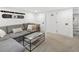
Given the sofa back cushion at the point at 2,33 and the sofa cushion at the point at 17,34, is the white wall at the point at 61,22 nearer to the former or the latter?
the sofa cushion at the point at 17,34

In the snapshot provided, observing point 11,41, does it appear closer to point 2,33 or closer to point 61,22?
point 2,33

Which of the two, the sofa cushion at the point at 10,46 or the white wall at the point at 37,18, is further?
the white wall at the point at 37,18

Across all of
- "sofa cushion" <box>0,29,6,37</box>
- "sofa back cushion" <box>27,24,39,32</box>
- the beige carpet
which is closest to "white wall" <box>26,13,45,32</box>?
"sofa back cushion" <box>27,24,39,32</box>

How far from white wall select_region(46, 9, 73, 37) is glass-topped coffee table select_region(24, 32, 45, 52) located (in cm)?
22

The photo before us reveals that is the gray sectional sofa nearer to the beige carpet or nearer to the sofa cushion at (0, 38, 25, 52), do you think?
the sofa cushion at (0, 38, 25, 52)

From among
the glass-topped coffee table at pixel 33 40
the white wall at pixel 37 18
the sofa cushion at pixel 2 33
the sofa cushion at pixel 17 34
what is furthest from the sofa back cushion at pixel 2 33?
the white wall at pixel 37 18

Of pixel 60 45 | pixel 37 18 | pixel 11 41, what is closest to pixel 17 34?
pixel 11 41

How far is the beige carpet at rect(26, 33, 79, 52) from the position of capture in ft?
5.04

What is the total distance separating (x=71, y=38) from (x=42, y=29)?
0.63m

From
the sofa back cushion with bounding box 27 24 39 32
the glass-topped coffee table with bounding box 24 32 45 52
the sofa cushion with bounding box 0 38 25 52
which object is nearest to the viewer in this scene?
the sofa cushion with bounding box 0 38 25 52

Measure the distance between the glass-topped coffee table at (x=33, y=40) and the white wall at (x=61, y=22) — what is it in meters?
0.22

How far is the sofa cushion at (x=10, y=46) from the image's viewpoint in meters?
1.38

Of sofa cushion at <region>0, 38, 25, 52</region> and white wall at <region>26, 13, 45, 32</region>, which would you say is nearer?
sofa cushion at <region>0, 38, 25, 52</region>
